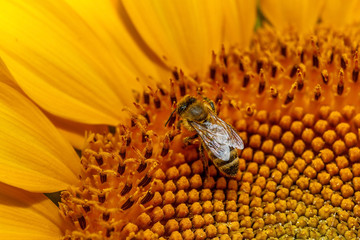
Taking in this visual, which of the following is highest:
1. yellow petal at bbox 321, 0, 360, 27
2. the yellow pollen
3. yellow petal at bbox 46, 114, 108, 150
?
yellow petal at bbox 321, 0, 360, 27

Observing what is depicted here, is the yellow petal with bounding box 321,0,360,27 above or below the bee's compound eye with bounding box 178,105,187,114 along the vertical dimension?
above

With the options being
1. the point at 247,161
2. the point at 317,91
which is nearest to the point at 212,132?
the point at 247,161

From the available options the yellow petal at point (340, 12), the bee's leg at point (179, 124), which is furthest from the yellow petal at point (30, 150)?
the yellow petal at point (340, 12)

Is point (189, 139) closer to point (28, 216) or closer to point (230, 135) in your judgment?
point (230, 135)

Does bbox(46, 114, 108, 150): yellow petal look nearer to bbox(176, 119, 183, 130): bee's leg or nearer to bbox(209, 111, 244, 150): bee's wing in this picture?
bbox(176, 119, 183, 130): bee's leg

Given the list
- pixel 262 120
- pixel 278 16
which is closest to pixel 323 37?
pixel 278 16

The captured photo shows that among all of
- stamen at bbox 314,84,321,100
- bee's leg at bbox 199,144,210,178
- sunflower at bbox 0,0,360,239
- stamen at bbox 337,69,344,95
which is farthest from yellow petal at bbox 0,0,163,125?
stamen at bbox 337,69,344,95

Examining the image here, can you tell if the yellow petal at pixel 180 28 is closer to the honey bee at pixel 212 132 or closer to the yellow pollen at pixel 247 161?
the yellow pollen at pixel 247 161
